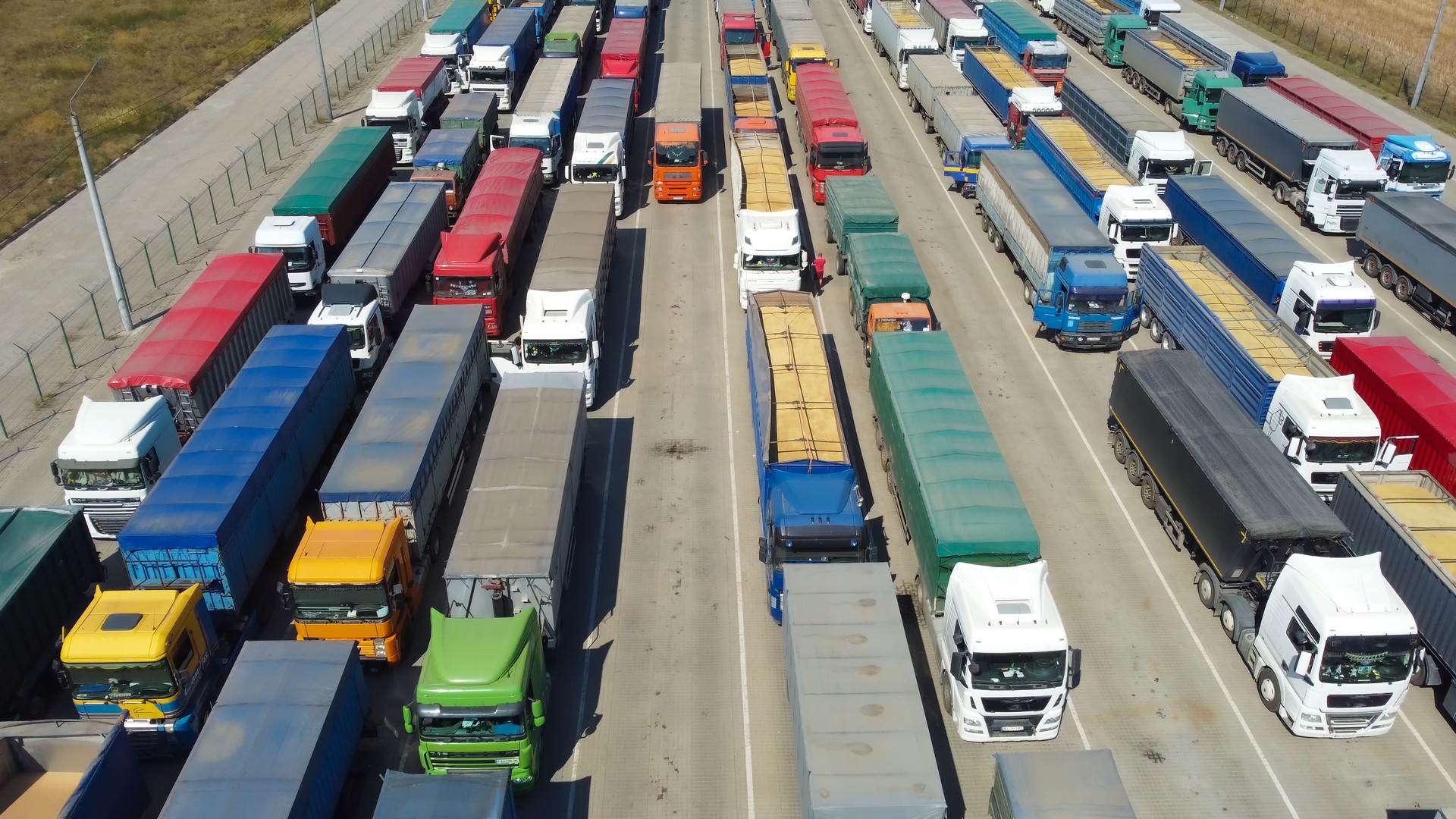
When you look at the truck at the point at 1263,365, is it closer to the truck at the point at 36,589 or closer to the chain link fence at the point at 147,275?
the truck at the point at 36,589

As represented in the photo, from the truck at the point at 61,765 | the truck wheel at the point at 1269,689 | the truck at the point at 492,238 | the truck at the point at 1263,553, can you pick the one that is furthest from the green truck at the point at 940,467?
the truck at the point at 61,765

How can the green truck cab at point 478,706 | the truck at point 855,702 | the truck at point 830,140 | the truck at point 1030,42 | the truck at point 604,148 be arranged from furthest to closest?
the truck at point 1030,42, the truck at point 830,140, the truck at point 604,148, the green truck cab at point 478,706, the truck at point 855,702

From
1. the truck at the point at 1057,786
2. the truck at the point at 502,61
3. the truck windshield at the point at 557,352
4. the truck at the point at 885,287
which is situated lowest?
the truck at the point at 1057,786

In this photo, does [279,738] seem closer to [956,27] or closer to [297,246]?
[297,246]

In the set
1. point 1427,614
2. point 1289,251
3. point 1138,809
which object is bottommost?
point 1138,809

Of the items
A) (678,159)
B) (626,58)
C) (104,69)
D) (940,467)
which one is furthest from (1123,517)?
(104,69)

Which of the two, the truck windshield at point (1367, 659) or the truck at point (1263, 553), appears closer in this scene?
the truck windshield at point (1367, 659)

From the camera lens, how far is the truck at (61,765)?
1959 centimetres

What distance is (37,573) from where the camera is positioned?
24.1 m

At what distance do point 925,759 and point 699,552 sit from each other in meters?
10.8

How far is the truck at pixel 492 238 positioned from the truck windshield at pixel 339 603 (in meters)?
13.8

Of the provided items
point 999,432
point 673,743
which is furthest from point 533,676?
point 999,432

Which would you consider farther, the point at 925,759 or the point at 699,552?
the point at 699,552

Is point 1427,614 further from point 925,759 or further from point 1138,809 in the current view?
point 925,759
